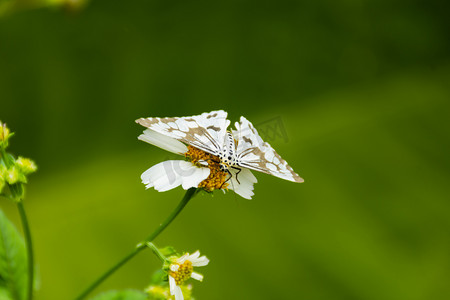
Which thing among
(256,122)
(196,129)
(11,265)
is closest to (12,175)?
(11,265)

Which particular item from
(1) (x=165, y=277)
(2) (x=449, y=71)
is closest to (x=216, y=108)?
(2) (x=449, y=71)

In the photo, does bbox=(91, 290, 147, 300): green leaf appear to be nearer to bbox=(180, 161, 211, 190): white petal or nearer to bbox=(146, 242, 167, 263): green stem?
bbox=(146, 242, 167, 263): green stem

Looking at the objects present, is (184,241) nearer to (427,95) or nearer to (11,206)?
(11,206)

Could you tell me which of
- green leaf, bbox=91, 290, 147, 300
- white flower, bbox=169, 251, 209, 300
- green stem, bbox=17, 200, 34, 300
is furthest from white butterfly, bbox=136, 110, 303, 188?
green leaf, bbox=91, 290, 147, 300

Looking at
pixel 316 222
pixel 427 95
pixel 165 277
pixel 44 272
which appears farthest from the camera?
pixel 427 95

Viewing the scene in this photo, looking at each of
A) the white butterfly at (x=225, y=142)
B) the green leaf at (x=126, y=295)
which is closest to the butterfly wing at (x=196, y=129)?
the white butterfly at (x=225, y=142)

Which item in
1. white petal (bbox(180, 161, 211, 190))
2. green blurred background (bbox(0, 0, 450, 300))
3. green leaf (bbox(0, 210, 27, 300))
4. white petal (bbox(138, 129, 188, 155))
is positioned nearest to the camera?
white petal (bbox(180, 161, 211, 190))
